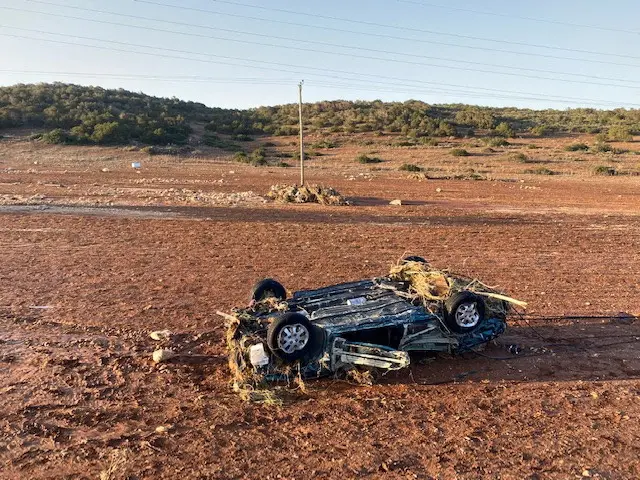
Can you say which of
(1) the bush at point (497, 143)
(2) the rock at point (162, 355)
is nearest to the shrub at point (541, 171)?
(1) the bush at point (497, 143)

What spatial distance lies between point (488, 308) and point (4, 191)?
75.1ft

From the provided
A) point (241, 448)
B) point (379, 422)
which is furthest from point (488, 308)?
point (241, 448)

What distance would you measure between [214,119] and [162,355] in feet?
209

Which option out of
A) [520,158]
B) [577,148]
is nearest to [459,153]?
[520,158]

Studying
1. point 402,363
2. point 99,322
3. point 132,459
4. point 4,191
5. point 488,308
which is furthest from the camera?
point 4,191

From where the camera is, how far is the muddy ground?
4.41m

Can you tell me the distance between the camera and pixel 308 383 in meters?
5.73

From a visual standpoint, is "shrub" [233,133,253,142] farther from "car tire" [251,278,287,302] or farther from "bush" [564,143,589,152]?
"car tire" [251,278,287,302]

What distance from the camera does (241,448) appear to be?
4.52 m

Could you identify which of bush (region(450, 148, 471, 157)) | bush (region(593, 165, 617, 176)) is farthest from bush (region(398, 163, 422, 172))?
bush (region(593, 165, 617, 176))

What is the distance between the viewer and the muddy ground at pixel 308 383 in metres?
4.41

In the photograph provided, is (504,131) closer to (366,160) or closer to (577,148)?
(577,148)

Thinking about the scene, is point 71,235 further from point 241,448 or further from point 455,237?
point 241,448

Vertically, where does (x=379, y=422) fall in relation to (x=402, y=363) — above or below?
below
